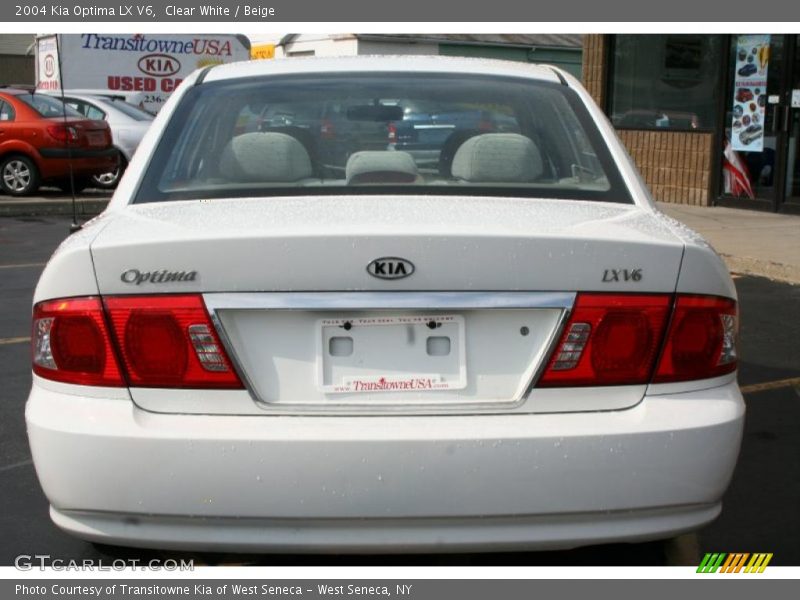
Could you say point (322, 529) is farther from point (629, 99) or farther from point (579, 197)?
point (629, 99)

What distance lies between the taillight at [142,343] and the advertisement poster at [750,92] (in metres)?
Result: 12.6

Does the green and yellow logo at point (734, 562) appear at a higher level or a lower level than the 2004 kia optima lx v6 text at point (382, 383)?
lower

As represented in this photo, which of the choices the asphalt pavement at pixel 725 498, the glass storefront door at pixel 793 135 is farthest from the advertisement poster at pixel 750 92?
the asphalt pavement at pixel 725 498

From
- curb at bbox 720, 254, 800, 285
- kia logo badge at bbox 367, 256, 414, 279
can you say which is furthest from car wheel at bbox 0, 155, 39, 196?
kia logo badge at bbox 367, 256, 414, 279

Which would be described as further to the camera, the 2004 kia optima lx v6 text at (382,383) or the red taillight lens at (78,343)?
the red taillight lens at (78,343)

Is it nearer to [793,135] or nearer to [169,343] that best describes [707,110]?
[793,135]

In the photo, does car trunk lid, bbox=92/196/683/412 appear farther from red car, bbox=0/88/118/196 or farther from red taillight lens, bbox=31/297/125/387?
red car, bbox=0/88/118/196

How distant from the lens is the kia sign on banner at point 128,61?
24.0 meters

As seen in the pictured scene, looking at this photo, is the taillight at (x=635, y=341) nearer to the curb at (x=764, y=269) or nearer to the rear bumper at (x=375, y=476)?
the rear bumper at (x=375, y=476)

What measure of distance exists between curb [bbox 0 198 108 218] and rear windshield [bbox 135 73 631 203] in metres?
11.7

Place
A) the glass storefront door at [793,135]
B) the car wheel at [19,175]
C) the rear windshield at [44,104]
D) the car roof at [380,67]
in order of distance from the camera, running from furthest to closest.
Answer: the rear windshield at [44,104]
the car wheel at [19,175]
the glass storefront door at [793,135]
the car roof at [380,67]

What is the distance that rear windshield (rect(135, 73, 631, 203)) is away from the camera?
3.50 m

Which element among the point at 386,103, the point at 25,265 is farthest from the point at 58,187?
the point at 386,103

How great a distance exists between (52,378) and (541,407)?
123 centimetres
